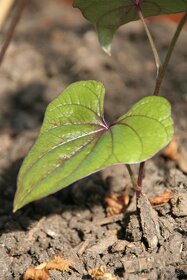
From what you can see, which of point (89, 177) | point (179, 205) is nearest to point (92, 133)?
point (179, 205)

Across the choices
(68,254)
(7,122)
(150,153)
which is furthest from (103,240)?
(7,122)

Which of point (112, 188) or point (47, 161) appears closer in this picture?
point (47, 161)

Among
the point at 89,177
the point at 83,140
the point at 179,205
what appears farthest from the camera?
the point at 89,177

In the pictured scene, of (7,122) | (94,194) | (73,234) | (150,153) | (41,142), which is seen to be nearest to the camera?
(150,153)

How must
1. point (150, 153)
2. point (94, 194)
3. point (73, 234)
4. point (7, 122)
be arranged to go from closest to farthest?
point (150, 153) → point (73, 234) → point (94, 194) → point (7, 122)

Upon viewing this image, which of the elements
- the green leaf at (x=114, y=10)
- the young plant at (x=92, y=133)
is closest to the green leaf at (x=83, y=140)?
the young plant at (x=92, y=133)

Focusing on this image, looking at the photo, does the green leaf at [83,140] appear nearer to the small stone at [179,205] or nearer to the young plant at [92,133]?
the young plant at [92,133]

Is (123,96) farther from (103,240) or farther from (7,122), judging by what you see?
(103,240)

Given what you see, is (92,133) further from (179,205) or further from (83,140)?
(179,205)

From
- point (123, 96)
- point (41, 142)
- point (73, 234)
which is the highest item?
point (41, 142)
